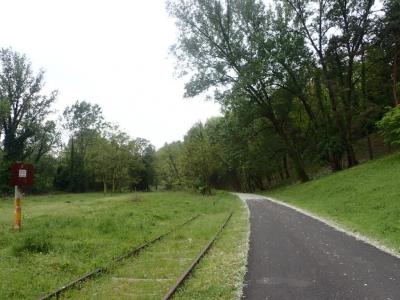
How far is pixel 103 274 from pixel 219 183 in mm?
85942

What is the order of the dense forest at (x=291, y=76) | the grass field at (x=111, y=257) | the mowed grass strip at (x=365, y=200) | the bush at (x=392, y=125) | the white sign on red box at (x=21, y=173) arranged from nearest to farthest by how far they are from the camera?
the grass field at (x=111, y=257) < the mowed grass strip at (x=365, y=200) < the white sign on red box at (x=21, y=173) < the bush at (x=392, y=125) < the dense forest at (x=291, y=76)

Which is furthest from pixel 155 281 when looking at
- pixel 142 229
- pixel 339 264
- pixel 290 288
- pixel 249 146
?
pixel 249 146

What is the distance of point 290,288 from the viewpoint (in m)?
7.86

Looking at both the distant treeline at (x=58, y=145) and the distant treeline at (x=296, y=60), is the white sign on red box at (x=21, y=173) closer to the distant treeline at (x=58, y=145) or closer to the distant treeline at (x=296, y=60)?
the distant treeline at (x=296, y=60)

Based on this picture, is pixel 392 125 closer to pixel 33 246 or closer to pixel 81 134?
pixel 33 246

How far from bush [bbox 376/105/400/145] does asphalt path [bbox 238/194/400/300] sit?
578 inches

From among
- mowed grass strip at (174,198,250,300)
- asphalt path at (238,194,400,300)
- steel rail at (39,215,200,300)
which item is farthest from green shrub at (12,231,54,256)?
asphalt path at (238,194,400,300)

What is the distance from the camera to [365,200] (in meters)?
21.1

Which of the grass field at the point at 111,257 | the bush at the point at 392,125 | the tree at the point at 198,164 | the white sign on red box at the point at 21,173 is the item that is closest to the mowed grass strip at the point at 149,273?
the grass field at the point at 111,257

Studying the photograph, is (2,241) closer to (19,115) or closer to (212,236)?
(212,236)

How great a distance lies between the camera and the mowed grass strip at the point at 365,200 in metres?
14.6

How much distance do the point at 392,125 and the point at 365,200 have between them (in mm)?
8618

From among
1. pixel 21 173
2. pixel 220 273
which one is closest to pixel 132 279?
pixel 220 273

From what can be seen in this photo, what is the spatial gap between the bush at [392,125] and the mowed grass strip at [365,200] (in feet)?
4.72
